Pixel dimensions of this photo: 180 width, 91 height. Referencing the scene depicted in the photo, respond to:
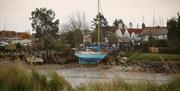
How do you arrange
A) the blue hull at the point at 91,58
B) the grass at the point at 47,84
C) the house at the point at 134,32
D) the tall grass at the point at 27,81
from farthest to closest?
1. the house at the point at 134,32
2. the blue hull at the point at 91,58
3. the tall grass at the point at 27,81
4. the grass at the point at 47,84

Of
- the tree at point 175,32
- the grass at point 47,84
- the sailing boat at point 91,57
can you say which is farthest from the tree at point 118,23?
the grass at point 47,84

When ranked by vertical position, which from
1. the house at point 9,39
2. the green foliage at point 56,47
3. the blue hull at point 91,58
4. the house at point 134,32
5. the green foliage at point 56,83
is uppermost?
the house at point 134,32

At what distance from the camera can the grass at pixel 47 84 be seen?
7.38 metres

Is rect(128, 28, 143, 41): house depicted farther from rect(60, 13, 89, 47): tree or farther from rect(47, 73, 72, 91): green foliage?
rect(47, 73, 72, 91): green foliage

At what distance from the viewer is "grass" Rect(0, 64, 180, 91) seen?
7.38 m

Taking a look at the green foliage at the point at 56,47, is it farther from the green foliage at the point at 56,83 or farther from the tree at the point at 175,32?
the green foliage at the point at 56,83

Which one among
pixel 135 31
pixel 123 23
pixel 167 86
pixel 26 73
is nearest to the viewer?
pixel 167 86

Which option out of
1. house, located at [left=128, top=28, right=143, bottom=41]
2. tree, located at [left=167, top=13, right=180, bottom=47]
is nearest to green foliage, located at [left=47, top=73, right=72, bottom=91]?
tree, located at [left=167, top=13, right=180, bottom=47]

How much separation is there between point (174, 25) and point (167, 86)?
2776 cm

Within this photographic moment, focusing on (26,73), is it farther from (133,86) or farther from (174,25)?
(174,25)

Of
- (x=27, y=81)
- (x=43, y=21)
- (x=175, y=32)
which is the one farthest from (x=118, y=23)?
(x=27, y=81)

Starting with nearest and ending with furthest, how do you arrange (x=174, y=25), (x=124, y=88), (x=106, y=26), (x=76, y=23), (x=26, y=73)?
1. (x=124, y=88)
2. (x=26, y=73)
3. (x=174, y=25)
4. (x=76, y=23)
5. (x=106, y=26)

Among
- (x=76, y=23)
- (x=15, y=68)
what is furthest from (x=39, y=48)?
(x=15, y=68)

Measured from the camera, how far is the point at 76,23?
178 feet
